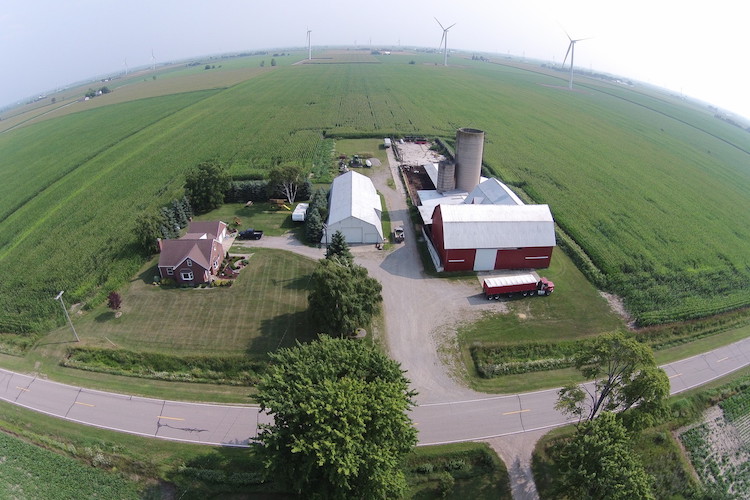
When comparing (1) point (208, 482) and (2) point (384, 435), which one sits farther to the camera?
(1) point (208, 482)

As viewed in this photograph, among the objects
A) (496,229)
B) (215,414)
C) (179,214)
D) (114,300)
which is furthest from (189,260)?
(496,229)

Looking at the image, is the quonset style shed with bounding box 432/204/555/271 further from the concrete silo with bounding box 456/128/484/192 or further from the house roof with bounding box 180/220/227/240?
the house roof with bounding box 180/220/227/240

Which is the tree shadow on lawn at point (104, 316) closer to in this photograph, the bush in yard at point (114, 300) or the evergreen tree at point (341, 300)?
the bush in yard at point (114, 300)

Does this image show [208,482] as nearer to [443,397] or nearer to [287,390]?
Answer: [287,390]

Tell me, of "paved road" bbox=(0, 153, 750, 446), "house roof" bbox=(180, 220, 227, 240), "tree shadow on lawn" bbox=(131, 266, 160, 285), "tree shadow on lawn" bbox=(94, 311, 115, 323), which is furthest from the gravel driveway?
"tree shadow on lawn" bbox=(94, 311, 115, 323)

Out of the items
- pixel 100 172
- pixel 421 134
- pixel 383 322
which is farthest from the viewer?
pixel 421 134

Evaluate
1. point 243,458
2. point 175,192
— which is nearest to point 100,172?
point 175,192

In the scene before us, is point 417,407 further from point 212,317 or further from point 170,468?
point 212,317
